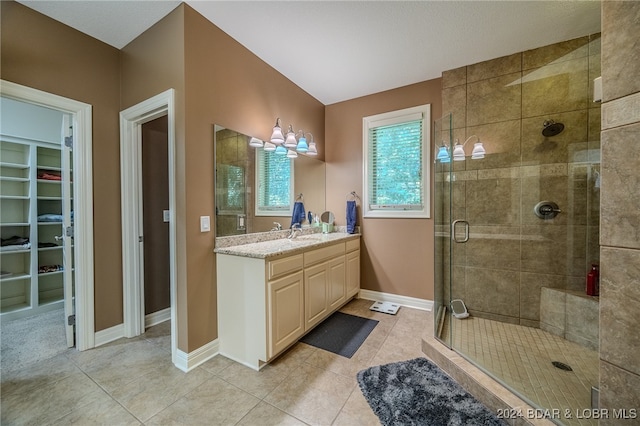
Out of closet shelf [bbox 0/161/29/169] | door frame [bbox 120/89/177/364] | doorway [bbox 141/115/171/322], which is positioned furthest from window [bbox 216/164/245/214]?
closet shelf [bbox 0/161/29/169]

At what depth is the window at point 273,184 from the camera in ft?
8.48

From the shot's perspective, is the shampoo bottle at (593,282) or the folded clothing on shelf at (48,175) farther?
the folded clothing on shelf at (48,175)

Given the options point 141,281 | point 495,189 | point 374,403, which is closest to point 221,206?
point 141,281

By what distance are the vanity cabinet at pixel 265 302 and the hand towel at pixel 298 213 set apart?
70cm

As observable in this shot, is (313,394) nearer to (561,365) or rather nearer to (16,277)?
(561,365)

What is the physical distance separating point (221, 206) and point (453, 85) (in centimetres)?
280

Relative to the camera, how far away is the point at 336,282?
274 centimetres

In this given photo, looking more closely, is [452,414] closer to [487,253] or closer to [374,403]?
[374,403]

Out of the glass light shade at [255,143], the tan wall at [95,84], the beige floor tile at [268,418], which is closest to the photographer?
the beige floor tile at [268,418]

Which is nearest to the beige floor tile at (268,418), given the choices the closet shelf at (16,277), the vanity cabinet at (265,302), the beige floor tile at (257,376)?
the beige floor tile at (257,376)

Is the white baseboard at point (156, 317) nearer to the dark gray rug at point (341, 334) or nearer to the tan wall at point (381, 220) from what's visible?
the dark gray rug at point (341, 334)

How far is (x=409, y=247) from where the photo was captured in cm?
312

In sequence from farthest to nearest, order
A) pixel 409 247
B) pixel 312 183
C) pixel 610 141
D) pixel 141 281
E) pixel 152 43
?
pixel 312 183
pixel 409 247
pixel 141 281
pixel 152 43
pixel 610 141

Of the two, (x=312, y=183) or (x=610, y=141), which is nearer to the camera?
(x=610, y=141)
